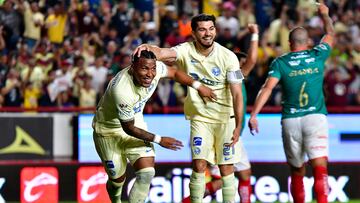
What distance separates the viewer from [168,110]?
20.4 metres

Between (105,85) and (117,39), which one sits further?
(117,39)

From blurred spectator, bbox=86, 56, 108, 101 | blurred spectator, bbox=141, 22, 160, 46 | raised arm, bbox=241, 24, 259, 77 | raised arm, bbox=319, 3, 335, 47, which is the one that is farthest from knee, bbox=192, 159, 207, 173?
blurred spectator, bbox=141, 22, 160, 46

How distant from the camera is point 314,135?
15.2 meters

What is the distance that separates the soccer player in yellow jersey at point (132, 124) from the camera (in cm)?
1373

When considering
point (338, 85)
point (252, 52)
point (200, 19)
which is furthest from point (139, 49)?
point (338, 85)

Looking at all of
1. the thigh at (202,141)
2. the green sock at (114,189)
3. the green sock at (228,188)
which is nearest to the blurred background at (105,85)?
the green sock at (114,189)

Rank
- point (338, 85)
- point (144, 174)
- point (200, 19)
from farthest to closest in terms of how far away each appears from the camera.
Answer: point (338, 85)
point (200, 19)
point (144, 174)

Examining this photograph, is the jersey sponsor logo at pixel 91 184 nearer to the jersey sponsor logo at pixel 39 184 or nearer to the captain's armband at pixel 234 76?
the jersey sponsor logo at pixel 39 184

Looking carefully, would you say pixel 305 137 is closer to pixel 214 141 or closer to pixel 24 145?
pixel 214 141

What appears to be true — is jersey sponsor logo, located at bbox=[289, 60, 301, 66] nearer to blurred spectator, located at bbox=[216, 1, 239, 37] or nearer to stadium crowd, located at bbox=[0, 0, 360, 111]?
stadium crowd, located at bbox=[0, 0, 360, 111]

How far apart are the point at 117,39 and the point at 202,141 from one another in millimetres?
10291

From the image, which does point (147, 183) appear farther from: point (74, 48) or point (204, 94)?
point (74, 48)

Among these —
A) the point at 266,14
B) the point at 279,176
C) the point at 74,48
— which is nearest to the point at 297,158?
the point at 279,176

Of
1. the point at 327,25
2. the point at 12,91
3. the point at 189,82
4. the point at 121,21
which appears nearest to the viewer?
the point at 189,82
